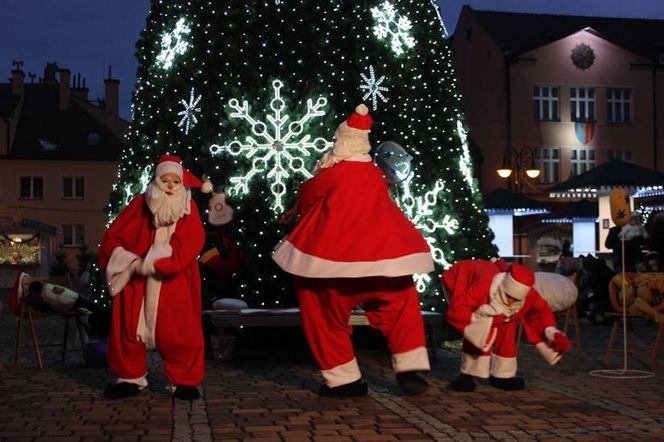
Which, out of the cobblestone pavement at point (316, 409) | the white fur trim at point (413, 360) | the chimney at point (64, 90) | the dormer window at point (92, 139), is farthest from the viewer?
the chimney at point (64, 90)

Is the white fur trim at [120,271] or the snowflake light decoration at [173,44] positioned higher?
the snowflake light decoration at [173,44]

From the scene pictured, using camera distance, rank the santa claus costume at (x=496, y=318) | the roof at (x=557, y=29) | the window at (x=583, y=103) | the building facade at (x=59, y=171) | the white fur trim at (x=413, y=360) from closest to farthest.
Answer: the white fur trim at (x=413, y=360), the santa claus costume at (x=496, y=318), the roof at (x=557, y=29), the window at (x=583, y=103), the building facade at (x=59, y=171)

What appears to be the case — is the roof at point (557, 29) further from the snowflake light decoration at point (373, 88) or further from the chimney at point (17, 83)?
the snowflake light decoration at point (373, 88)

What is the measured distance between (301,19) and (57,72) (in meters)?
51.9

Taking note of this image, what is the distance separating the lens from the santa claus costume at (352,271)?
7.72 meters

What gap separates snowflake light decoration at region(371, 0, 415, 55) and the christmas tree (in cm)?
1

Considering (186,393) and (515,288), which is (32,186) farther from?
(515,288)

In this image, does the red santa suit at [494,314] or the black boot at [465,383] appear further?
the black boot at [465,383]

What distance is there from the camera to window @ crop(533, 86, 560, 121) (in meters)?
41.3

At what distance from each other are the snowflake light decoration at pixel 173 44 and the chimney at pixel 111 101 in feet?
150

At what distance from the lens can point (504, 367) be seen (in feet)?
27.0

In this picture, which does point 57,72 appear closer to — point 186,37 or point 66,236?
point 66,236

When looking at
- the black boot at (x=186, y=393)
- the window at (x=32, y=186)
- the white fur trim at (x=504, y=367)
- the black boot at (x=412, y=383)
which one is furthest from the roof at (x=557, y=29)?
the black boot at (x=186, y=393)

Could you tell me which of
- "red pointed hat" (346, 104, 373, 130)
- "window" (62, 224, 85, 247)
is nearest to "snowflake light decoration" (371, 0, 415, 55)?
"red pointed hat" (346, 104, 373, 130)
